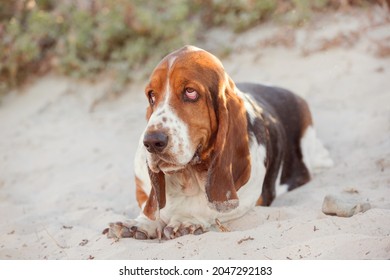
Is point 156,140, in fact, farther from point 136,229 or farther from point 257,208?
point 257,208

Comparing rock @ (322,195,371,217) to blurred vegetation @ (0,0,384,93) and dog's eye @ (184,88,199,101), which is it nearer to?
dog's eye @ (184,88,199,101)

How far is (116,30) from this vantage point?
293 inches

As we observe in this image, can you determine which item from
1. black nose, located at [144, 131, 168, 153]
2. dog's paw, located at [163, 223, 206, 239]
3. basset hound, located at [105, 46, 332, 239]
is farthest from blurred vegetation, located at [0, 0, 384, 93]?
black nose, located at [144, 131, 168, 153]

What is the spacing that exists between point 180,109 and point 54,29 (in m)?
4.72

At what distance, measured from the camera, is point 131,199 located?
5.01 metres

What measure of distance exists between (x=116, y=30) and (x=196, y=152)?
4.10m

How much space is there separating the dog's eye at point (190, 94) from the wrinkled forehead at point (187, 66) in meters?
0.08

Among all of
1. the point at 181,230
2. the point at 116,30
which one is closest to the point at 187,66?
the point at 181,230

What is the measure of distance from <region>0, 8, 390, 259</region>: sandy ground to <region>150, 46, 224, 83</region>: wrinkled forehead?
947 millimetres

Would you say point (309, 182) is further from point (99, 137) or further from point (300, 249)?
point (99, 137)

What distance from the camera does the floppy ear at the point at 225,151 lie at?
145 inches

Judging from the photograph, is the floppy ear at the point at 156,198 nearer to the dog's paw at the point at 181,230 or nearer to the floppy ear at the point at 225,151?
the dog's paw at the point at 181,230

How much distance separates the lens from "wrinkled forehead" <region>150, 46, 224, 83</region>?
3.63 m
